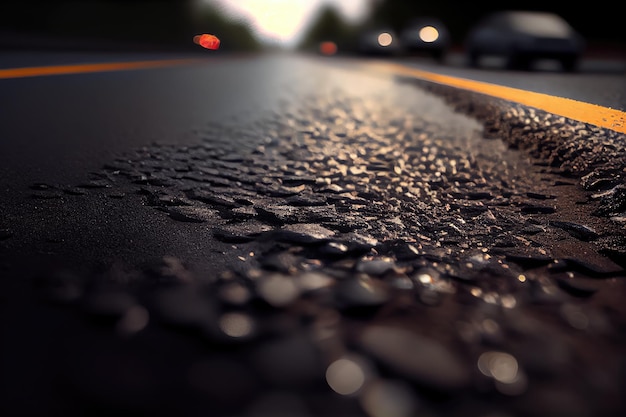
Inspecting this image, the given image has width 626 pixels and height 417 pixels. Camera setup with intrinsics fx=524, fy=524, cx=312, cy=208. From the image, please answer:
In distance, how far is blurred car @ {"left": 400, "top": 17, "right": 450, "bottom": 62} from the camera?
61.0 feet

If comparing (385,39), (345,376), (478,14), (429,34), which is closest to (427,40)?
(429,34)

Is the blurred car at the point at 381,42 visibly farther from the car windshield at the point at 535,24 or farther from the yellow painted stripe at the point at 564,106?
the yellow painted stripe at the point at 564,106

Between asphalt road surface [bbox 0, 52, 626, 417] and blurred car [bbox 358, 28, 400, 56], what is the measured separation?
2088 cm

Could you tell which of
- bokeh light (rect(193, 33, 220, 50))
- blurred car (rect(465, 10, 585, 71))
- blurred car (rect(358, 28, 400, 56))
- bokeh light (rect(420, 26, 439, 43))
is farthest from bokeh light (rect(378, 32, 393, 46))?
blurred car (rect(465, 10, 585, 71))

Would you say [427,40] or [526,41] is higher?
[526,41]

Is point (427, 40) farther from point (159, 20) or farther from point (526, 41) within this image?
point (159, 20)

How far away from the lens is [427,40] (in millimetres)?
19141

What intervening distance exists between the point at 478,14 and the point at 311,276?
127 ft

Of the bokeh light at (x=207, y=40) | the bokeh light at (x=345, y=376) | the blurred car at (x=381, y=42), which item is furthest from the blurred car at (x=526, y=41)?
the bokeh light at (x=207, y=40)

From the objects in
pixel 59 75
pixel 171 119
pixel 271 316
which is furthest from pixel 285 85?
pixel 271 316

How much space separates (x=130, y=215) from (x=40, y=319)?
2.92 feet

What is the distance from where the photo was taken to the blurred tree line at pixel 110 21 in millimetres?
22719

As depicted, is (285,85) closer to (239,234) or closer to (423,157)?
(423,157)

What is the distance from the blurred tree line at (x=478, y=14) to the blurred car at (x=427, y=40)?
844 cm
